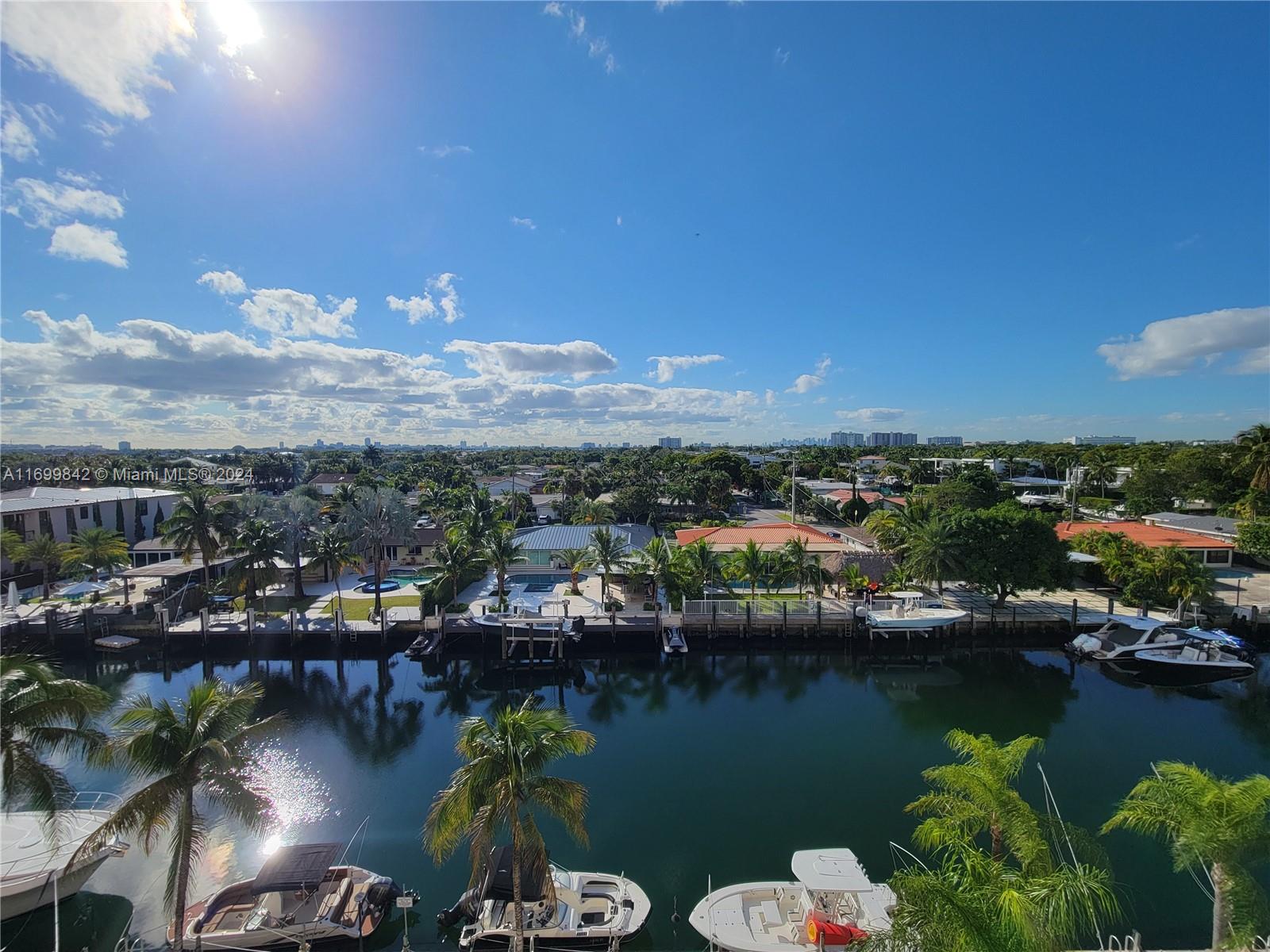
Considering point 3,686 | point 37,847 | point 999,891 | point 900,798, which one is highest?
point 3,686

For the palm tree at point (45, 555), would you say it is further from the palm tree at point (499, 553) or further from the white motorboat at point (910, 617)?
the white motorboat at point (910, 617)

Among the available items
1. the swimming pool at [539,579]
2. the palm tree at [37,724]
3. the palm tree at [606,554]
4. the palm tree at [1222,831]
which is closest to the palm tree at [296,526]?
the swimming pool at [539,579]

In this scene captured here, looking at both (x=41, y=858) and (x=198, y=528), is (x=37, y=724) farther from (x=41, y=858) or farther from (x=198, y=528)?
(x=198, y=528)

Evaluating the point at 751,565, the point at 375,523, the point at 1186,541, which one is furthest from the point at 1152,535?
the point at 375,523

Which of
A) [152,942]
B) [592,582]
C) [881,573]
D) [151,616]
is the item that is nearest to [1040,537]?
[881,573]

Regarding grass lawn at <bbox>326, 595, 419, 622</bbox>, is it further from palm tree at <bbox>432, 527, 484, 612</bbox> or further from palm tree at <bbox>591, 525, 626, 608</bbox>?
palm tree at <bbox>591, 525, 626, 608</bbox>

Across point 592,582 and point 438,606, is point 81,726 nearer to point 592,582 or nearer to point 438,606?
point 438,606
